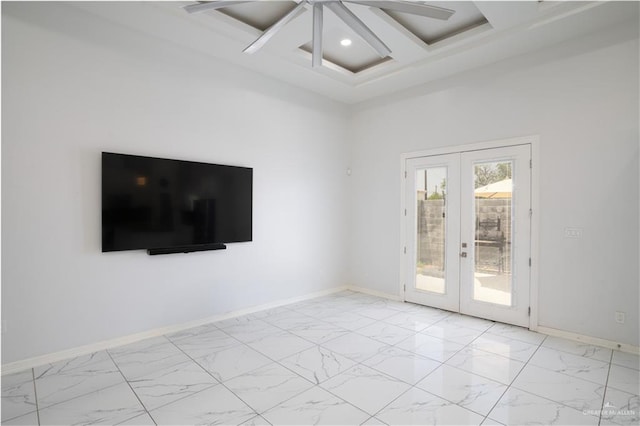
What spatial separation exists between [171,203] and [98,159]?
2.64 feet

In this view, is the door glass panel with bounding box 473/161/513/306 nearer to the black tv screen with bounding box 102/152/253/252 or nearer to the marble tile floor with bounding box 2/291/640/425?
the marble tile floor with bounding box 2/291/640/425

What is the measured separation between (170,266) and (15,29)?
8.42 feet

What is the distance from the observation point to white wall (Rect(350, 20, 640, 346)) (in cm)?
330

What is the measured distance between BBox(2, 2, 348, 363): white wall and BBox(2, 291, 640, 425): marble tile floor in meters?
0.45

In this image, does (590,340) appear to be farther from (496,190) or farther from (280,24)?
(280,24)

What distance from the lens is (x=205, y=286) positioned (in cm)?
406

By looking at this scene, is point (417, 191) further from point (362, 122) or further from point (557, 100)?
point (557, 100)

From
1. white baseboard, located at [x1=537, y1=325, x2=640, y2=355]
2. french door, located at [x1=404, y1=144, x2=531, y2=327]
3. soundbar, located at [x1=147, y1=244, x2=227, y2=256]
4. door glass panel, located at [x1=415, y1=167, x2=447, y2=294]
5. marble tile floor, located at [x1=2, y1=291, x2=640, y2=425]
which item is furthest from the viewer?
door glass panel, located at [x1=415, y1=167, x2=447, y2=294]

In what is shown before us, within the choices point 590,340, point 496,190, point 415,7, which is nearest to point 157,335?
point 415,7

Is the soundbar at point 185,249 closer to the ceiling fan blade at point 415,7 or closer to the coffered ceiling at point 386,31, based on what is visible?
the coffered ceiling at point 386,31

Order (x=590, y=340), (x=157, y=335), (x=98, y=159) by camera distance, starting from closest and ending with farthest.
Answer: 1. (x=98, y=159)
2. (x=590, y=340)
3. (x=157, y=335)

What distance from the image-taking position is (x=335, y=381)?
2.73 m

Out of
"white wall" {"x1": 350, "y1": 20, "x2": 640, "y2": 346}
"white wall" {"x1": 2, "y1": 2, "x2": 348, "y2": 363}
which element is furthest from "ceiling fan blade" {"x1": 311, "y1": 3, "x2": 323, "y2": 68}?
"white wall" {"x1": 350, "y1": 20, "x2": 640, "y2": 346}

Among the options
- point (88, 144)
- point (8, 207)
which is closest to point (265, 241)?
point (88, 144)
